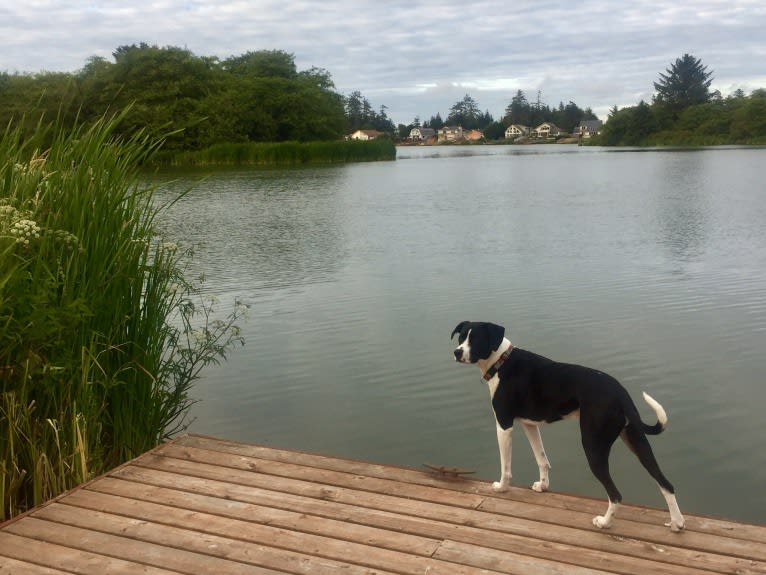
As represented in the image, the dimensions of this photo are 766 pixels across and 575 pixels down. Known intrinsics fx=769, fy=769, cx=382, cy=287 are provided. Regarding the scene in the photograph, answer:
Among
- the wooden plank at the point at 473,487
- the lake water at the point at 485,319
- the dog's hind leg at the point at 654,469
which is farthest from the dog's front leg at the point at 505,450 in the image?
the lake water at the point at 485,319

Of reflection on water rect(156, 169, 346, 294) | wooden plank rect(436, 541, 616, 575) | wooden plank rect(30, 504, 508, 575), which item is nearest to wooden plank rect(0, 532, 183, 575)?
wooden plank rect(30, 504, 508, 575)

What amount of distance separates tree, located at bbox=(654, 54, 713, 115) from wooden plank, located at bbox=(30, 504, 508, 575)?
109305mm

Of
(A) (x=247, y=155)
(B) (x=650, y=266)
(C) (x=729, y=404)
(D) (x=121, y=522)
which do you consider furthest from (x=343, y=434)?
(A) (x=247, y=155)

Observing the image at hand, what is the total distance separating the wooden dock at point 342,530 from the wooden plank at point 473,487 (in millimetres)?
12

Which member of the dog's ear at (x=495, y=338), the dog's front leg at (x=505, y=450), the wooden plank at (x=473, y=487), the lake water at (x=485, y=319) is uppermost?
the dog's ear at (x=495, y=338)

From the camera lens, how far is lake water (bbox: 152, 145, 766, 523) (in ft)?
20.3

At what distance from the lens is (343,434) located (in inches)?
265

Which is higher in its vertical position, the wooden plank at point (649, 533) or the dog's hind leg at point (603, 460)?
the dog's hind leg at point (603, 460)

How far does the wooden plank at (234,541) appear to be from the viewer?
11.1 ft

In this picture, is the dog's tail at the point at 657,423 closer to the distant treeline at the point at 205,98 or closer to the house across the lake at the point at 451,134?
the distant treeline at the point at 205,98

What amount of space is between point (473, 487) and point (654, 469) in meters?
1.06

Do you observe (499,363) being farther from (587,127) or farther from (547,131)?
(547,131)

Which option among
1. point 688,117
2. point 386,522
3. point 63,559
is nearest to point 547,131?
point 688,117

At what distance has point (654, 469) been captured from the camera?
3.52 m
